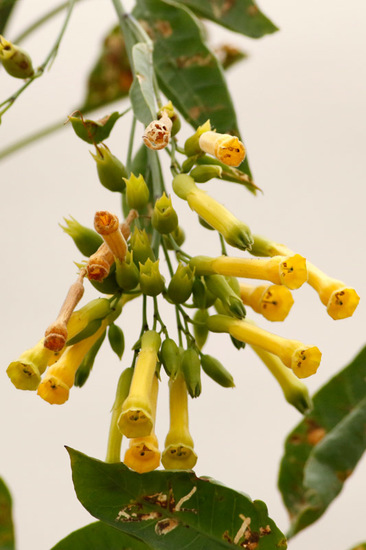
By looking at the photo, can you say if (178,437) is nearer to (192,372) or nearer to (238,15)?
(192,372)

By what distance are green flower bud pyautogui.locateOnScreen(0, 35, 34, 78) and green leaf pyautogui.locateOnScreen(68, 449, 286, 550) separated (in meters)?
0.31

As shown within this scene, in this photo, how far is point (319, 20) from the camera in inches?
84.1

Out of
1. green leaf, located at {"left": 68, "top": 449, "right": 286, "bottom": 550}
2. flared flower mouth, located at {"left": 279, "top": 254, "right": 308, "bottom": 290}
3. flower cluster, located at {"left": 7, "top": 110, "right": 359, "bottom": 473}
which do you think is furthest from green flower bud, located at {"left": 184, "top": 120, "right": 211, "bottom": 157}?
green leaf, located at {"left": 68, "top": 449, "right": 286, "bottom": 550}

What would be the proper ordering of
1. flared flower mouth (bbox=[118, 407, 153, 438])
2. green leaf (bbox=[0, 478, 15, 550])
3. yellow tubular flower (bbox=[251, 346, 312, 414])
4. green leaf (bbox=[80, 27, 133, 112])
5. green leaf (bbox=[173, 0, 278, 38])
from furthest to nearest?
1. green leaf (bbox=[80, 27, 133, 112])
2. green leaf (bbox=[173, 0, 278, 38])
3. green leaf (bbox=[0, 478, 15, 550])
4. yellow tubular flower (bbox=[251, 346, 312, 414])
5. flared flower mouth (bbox=[118, 407, 153, 438])

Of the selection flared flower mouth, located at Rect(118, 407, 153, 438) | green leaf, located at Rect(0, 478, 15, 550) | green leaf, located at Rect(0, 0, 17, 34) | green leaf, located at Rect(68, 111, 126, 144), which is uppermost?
green leaf, located at Rect(0, 0, 17, 34)

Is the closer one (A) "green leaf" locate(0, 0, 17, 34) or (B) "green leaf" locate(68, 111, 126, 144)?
(B) "green leaf" locate(68, 111, 126, 144)

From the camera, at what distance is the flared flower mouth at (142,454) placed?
469 millimetres

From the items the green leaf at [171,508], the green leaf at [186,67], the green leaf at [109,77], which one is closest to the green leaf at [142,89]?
the green leaf at [186,67]

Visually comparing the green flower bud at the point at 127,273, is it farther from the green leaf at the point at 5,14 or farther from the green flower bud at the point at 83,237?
the green leaf at the point at 5,14

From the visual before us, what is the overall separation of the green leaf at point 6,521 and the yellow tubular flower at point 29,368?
0.83ft

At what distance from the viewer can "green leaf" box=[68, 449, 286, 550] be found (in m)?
0.49

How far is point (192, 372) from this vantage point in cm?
50

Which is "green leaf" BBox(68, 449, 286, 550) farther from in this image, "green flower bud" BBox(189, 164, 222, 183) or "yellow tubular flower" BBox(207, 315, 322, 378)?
"green flower bud" BBox(189, 164, 222, 183)

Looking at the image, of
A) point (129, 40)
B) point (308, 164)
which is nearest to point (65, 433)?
point (308, 164)
